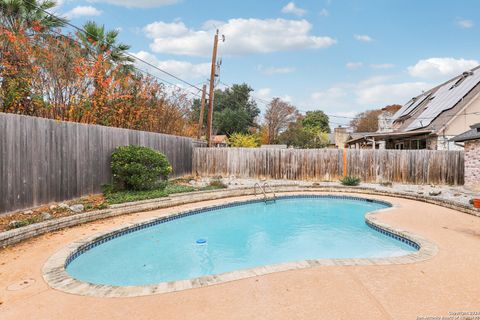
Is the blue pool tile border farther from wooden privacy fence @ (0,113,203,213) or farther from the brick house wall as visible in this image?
the brick house wall

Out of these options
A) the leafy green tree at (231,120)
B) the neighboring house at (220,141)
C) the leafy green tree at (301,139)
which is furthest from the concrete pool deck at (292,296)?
the leafy green tree at (231,120)

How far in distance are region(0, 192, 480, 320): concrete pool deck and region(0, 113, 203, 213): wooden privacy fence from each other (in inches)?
82.2

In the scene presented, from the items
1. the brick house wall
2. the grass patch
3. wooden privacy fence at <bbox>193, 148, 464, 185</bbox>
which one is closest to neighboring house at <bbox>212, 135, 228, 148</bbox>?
wooden privacy fence at <bbox>193, 148, 464, 185</bbox>

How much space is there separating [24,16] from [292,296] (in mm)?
12601

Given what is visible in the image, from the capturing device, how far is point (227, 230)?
298 inches

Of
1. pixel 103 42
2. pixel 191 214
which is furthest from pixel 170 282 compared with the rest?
pixel 103 42

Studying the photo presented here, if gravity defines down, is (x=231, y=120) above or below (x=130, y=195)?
above

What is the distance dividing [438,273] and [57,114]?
31.1 feet

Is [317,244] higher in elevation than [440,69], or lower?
lower

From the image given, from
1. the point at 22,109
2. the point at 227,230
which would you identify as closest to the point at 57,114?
the point at 22,109

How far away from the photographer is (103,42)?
1343 centimetres

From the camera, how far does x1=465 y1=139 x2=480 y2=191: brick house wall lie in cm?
1088

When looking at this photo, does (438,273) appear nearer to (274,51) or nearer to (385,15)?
(385,15)

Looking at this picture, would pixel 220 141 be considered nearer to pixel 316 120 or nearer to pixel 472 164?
pixel 316 120
